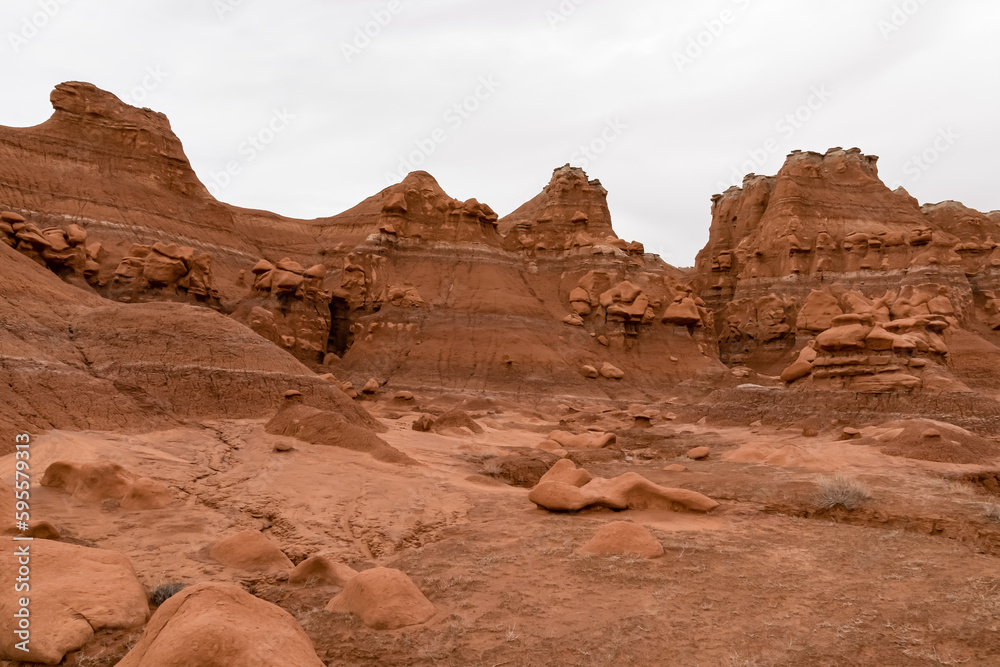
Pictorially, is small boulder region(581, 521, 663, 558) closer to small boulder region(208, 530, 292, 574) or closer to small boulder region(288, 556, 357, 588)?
small boulder region(288, 556, 357, 588)

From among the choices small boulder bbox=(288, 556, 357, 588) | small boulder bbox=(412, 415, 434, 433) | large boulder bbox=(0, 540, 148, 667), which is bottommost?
small boulder bbox=(412, 415, 434, 433)

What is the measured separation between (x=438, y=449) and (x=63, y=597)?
1343 centimetres

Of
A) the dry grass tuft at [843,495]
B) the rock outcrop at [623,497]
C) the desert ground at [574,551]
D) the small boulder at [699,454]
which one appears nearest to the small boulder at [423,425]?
the desert ground at [574,551]

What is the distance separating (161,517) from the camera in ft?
28.7

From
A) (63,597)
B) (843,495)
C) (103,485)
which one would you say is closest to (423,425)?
(103,485)

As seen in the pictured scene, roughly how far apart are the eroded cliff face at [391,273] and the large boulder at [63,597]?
27.3 meters

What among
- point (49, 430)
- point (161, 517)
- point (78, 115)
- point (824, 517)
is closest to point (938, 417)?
point (824, 517)

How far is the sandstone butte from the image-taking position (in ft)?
17.9

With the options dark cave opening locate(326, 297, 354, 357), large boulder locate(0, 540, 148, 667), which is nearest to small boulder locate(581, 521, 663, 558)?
large boulder locate(0, 540, 148, 667)

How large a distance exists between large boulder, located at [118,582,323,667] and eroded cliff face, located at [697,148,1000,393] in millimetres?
41478

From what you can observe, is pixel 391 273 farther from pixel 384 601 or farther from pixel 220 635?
pixel 220 635

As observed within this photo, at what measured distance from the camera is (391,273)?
1839 inches

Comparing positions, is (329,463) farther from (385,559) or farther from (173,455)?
(385,559)

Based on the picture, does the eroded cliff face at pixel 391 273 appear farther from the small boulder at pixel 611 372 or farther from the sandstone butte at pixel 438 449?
the sandstone butte at pixel 438 449
